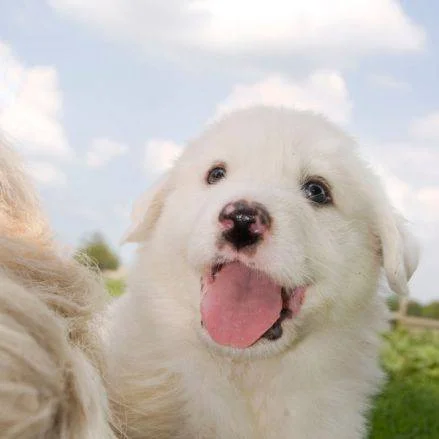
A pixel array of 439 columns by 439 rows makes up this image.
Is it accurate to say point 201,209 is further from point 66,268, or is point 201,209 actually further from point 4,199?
point 66,268

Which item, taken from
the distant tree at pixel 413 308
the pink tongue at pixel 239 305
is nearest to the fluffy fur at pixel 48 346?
the pink tongue at pixel 239 305

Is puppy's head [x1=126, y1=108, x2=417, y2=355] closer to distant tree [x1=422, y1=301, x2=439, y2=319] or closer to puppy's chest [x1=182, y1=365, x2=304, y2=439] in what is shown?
puppy's chest [x1=182, y1=365, x2=304, y2=439]

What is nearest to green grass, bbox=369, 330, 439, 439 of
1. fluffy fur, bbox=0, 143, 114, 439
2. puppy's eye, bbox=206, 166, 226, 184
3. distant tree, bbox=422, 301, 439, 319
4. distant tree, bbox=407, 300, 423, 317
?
puppy's eye, bbox=206, 166, 226, 184

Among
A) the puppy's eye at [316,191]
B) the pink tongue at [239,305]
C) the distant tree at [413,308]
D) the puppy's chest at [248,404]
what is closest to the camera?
the puppy's chest at [248,404]

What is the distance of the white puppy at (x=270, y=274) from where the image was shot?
8.76 ft

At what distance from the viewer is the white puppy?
267cm

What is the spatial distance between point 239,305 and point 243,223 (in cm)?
29

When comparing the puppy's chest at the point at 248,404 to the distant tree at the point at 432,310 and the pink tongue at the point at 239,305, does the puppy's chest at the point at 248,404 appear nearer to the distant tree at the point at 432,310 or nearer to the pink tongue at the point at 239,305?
the pink tongue at the point at 239,305

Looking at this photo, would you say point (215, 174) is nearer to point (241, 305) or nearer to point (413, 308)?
point (241, 305)

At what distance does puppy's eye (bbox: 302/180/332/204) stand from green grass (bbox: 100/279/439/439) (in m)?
1.36

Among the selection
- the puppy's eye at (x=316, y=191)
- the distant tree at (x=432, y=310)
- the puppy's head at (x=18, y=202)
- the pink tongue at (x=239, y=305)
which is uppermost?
the distant tree at (x=432, y=310)

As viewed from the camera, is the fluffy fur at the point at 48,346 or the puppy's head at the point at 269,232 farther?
the puppy's head at the point at 269,232

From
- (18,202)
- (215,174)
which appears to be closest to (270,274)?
(215,174)

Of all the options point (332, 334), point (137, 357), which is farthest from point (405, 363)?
point (137, 357)
